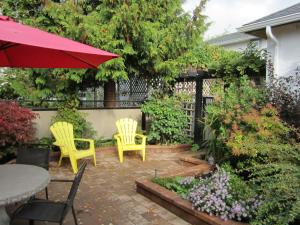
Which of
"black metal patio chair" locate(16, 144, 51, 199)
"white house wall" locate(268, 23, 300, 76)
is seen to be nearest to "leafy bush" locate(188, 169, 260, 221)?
"black metal patio chair" locate(16, 144, 51, 199)

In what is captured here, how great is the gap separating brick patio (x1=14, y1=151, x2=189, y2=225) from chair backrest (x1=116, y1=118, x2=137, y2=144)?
16.5 inches

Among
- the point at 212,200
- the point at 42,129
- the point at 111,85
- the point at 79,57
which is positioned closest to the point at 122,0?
the point at 111,85

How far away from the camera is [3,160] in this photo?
558 centimetres

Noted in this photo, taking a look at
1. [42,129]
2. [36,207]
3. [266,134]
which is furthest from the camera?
[42,129]

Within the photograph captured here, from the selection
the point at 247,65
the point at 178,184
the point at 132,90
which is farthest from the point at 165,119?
the point at 178,184

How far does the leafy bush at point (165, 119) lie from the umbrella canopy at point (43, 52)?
380cm

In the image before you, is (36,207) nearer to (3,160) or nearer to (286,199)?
(286,199)

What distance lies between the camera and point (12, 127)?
5070 mm

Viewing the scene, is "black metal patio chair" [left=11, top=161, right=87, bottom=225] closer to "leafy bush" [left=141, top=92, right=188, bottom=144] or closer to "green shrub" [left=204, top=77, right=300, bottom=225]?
"green shrub" [left=204, top=77, right=300, bottom=225]

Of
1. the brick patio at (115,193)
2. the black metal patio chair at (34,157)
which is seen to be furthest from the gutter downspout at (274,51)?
the black metal patio chair at (34,157)

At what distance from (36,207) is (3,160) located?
321 centimetres

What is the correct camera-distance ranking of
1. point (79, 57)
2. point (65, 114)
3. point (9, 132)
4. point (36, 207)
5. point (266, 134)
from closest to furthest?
point (36, 207) < point (79, 57) < point (266, 134) < point (9, 132) < point (65, 114)

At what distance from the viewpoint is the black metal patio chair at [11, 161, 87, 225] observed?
2633mm

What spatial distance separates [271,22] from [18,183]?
4701mm
